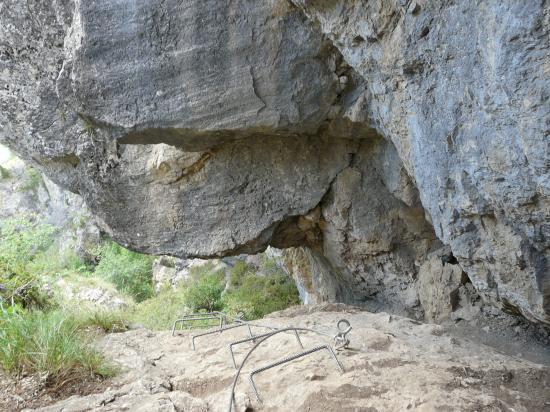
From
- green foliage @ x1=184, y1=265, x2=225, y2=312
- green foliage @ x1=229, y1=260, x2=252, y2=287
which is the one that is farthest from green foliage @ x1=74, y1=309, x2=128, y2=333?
green foliage @ x1=229, y1=260, x2=252, y2=287

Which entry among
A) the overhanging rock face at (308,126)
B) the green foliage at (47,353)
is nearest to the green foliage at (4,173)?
the overhanging rock face at (308,126)

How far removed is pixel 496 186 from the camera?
9.87ft

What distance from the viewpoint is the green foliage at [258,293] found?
11.0 metres

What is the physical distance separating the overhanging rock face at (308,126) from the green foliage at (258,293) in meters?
3.74

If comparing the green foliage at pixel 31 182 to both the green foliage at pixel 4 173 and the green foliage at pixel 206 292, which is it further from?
the green foliage at pixel 206 292

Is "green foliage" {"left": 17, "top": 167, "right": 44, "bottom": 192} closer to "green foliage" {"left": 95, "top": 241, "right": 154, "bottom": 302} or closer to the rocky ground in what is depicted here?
"green foliage" {"left": 95, "top": 241, "right": 154, "bottom": 302}

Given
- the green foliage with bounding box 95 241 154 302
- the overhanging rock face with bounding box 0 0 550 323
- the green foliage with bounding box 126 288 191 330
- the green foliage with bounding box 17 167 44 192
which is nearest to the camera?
the overhanging rock face with bounding box 0 0 550 323

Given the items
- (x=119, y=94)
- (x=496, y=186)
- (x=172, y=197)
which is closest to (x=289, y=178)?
(x=172, y=197)

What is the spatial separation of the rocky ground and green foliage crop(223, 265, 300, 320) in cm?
678

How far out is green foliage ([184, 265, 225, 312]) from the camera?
1273 centimetres

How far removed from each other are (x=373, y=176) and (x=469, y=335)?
2.25m

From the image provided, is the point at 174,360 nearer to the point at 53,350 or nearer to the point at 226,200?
the point at 53,350

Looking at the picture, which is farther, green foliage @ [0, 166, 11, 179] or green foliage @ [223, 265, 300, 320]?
green foliage @ [0, 166, 11, 179]

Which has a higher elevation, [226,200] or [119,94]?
[119,94]
